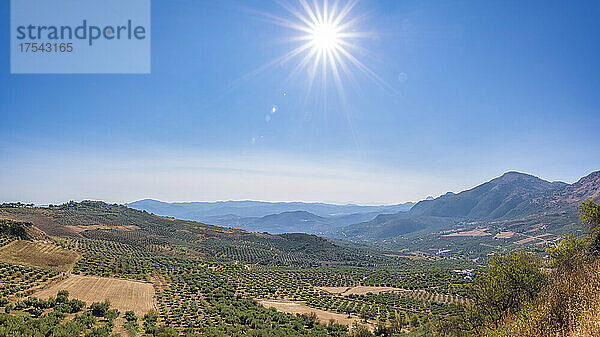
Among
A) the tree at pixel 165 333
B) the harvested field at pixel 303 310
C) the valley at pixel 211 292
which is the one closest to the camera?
the tree at pixel 165 333

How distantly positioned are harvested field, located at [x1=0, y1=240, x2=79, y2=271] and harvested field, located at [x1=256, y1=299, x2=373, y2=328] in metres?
30.2

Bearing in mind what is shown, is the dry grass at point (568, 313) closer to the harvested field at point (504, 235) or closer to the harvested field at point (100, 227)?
the harvested field at point (100, 227)

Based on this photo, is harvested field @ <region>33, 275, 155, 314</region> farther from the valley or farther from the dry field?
the dry field

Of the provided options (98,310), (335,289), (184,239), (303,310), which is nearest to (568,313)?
(98,310)

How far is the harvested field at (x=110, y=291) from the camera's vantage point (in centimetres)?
2720

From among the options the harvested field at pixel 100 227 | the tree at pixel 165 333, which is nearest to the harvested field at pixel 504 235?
the harvested field at pixel 100 227

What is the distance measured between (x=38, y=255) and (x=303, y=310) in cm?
4203

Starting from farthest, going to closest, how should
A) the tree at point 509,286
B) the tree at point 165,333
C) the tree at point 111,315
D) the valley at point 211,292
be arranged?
the valley at point 211,292 < the tree at point 111,315 < the tree at point 165,333 < the tree at point 509,286

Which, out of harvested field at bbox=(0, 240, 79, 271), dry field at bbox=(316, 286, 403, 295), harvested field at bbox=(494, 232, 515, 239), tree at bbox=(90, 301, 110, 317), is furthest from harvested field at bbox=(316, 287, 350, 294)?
harvested field at bbox=(494, 232, 515, 239)

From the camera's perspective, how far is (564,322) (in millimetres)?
7426

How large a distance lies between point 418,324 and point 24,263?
51212mm

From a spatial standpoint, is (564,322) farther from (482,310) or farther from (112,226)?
(112,226)

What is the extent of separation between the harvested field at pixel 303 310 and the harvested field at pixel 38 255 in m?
30.2

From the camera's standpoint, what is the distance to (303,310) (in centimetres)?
3350
